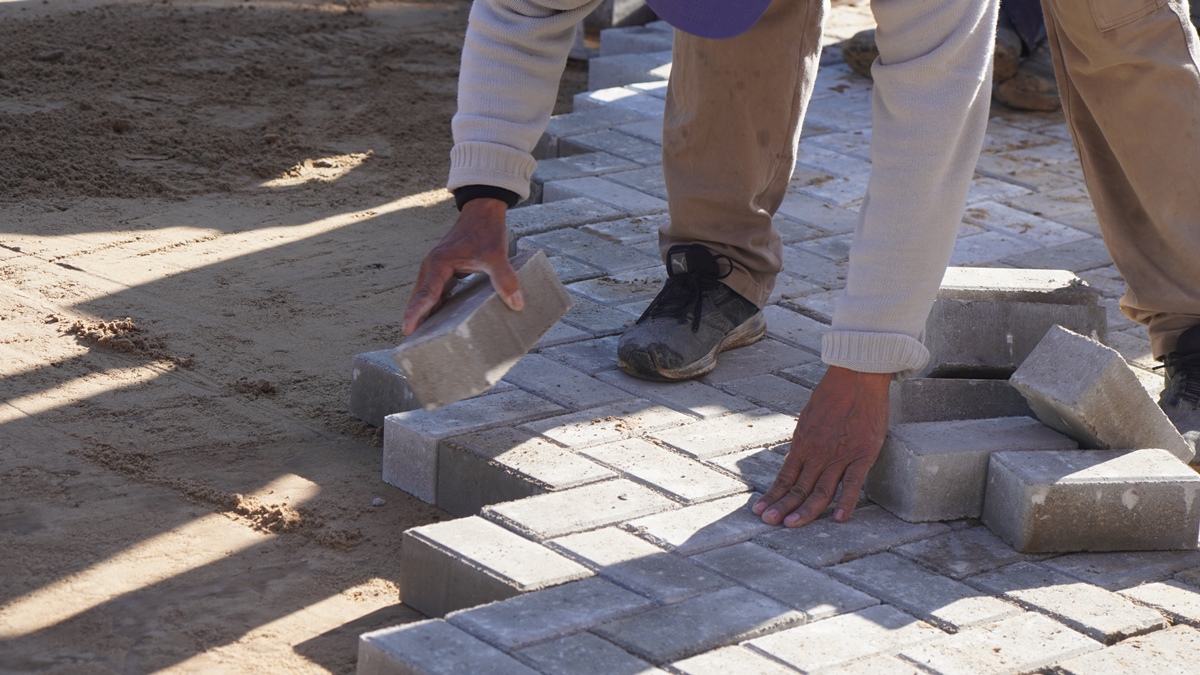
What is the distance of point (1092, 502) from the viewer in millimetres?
2953

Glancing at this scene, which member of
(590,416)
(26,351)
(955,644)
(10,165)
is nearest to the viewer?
(955,644)

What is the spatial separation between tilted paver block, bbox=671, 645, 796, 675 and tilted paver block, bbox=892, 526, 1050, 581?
579 mm

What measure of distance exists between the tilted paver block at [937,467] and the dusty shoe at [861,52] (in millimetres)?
4195

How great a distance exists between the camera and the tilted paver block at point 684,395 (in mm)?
3604

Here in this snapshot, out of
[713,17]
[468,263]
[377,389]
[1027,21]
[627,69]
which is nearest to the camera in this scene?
[713,17]

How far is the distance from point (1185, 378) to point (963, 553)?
1.14 meters

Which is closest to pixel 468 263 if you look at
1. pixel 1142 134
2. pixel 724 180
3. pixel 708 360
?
pixel 708 360

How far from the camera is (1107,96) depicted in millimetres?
3629

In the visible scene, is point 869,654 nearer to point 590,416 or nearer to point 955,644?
point 955,644

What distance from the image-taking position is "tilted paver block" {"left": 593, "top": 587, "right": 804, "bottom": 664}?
2.48m

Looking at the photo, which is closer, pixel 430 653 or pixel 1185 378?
pixel 430 653

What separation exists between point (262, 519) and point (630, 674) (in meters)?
1.21

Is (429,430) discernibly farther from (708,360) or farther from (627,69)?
(627,69)

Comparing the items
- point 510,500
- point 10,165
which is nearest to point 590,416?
point 510,500
